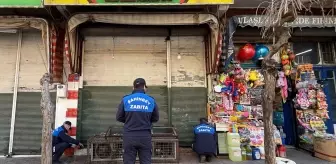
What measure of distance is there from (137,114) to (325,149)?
515 cm

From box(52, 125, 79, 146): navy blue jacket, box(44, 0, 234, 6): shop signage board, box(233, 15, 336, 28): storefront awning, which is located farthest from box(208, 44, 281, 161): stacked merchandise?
box(52, 125, 79, 146): navy blue jacket

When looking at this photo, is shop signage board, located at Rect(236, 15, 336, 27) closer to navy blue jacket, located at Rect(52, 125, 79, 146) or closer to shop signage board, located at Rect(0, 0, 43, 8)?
shop signage board, located at Rect(0, 0, 43, 8)

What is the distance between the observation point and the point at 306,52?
8281mm

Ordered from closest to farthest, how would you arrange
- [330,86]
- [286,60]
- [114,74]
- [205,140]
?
1. [205,140]
2. [114,74]
3. [286,60]
4. [330,86]

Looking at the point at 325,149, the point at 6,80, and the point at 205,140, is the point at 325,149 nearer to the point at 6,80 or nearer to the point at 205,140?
the point at 205,140

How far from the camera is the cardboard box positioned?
6.27m

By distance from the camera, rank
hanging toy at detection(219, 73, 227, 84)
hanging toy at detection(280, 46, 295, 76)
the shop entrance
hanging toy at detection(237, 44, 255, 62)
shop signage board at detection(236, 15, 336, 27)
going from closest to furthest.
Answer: shop signage board at detection(236, 15, 336, 27) → hanging toy at detection(219, 73, 227, 84) → hanging toy at detection(237, 44, 255, 62) → hanging toy at detection(280, 46, 295, 76) → the shop entrance

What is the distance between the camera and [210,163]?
6152 millimetres

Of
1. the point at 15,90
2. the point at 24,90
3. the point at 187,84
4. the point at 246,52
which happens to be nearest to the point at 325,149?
the point at 246,52

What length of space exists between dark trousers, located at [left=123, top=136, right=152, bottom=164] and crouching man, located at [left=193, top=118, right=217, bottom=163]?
2168mm

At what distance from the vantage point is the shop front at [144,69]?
722 cm

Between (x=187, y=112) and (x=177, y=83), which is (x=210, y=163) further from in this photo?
(x=177, y=83)

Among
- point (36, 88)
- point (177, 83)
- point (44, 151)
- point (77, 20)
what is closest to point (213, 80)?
point (177, 83)

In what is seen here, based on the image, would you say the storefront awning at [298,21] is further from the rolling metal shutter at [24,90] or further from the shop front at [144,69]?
the rolling metal shutter at [24,90]
